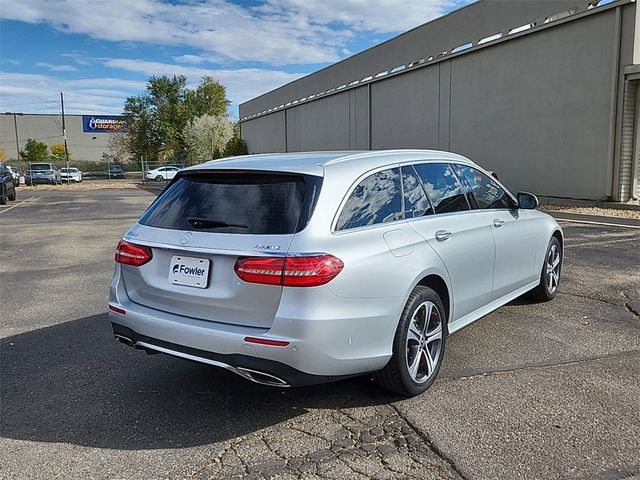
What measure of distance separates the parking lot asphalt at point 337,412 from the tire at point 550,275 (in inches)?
8.8

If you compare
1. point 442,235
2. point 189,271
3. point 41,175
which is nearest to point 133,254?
point 189,271

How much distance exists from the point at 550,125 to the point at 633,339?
1381 cm

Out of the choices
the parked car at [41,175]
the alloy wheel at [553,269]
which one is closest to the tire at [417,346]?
the alloy wheel at [553,269]

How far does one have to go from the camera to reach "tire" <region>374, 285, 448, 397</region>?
3525 mm

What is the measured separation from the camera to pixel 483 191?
4980mm

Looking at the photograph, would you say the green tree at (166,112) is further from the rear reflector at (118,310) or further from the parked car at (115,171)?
the rear reflector at (118,310)

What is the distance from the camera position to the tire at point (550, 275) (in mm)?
5785

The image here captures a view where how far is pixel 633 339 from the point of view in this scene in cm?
482

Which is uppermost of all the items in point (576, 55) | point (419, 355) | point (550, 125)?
point (576, 55)

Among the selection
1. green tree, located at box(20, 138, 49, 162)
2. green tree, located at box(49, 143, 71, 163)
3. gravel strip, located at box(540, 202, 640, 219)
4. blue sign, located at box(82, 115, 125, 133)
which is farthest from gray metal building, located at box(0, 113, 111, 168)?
gravel strip, located at box(540, 202, 640, 219)

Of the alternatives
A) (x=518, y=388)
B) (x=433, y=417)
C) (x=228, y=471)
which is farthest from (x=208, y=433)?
(x=518, y=388)

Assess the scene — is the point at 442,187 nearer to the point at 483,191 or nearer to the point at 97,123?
the point at 483,191

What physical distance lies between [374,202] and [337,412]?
54.0 inches

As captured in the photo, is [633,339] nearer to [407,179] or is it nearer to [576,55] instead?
[407,179]
